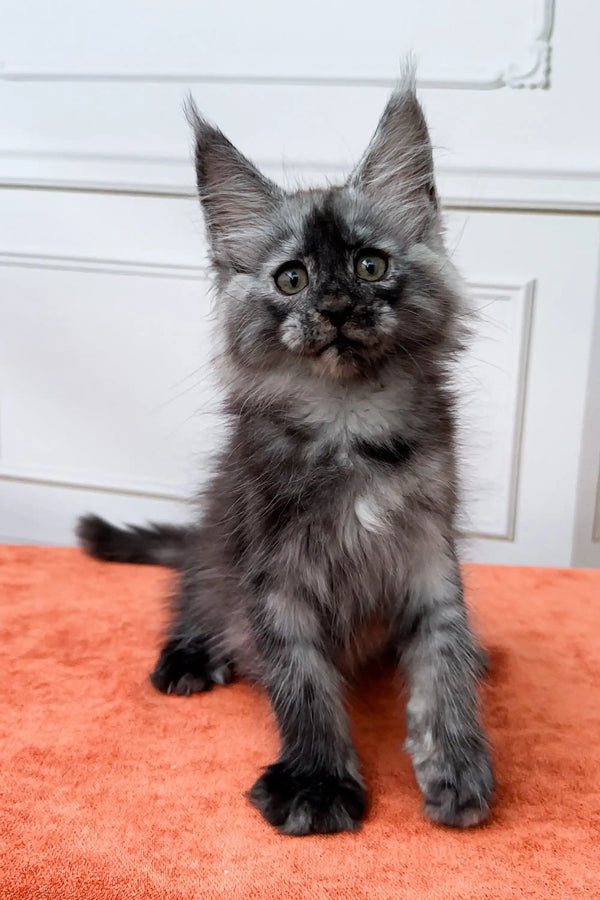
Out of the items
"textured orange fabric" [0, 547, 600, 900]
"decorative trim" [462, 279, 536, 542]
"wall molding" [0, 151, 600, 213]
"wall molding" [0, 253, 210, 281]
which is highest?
"wall molding" [0, 151, 600, 213]

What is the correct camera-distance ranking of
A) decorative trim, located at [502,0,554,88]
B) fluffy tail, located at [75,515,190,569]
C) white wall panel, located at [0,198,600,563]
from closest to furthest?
fluffy tail, located at [75,515,190,569] < decorative trim, located at [502,0,554,88] < white wall panel, located at [0,198,600,563]

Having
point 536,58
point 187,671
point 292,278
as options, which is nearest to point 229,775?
point 187,671

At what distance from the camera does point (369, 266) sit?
123 cm

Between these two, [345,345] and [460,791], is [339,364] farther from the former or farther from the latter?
[460,791]

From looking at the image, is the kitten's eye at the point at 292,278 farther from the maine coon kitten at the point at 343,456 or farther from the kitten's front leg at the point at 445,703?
the kitten's front leg at the point at 445,703

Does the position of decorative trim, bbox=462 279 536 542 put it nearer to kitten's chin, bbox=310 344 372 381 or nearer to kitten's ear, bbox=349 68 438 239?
kitten's ear, bbox=349 68 438 239

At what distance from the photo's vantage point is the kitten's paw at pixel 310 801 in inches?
46.7

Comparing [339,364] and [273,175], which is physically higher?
[273,175]

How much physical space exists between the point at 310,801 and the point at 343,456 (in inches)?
18.3

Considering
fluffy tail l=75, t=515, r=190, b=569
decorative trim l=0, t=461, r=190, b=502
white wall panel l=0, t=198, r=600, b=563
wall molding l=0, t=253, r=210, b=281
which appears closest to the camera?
fluffy tail l=75, t=515, r=190, b=569

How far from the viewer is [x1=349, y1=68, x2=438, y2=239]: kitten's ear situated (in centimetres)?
133

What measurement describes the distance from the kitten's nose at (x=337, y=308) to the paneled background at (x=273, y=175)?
1.06 meters

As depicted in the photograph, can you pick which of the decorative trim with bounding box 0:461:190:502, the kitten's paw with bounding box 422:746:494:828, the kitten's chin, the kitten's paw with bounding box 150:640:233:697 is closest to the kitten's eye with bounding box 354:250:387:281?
the kitten's chin

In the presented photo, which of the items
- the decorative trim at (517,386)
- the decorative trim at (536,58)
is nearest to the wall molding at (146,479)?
the decorative trim at (517,386)
